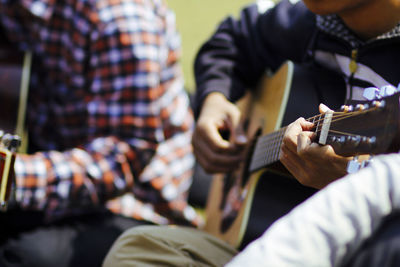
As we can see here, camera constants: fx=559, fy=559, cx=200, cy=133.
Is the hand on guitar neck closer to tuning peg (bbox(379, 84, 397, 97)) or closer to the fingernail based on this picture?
tuning peg (bbox(379, 84, 397, 97))

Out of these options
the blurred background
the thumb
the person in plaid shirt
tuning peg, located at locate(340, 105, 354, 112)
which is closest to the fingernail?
the thumb

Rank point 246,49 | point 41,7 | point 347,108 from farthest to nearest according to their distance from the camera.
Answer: point 41,7, point 246,49, point 347,108

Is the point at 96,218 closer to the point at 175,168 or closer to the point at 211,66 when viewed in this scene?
the point at 175,168

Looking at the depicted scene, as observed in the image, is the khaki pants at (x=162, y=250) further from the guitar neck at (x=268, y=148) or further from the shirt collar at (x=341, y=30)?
the shirt collar at (x=341, y=30)

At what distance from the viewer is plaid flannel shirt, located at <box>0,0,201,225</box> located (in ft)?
3.52

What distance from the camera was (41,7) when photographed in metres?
1.18

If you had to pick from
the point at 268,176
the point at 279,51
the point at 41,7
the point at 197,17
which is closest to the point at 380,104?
the point at 268,176

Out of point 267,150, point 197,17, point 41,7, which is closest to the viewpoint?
point 267,150

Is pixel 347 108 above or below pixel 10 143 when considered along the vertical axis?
above

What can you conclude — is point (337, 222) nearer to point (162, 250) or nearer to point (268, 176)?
point (162, 250)

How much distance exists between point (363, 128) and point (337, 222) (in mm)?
117

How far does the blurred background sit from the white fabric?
161cm

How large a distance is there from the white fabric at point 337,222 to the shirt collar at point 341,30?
26 centimetres

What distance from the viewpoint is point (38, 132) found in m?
1.24
